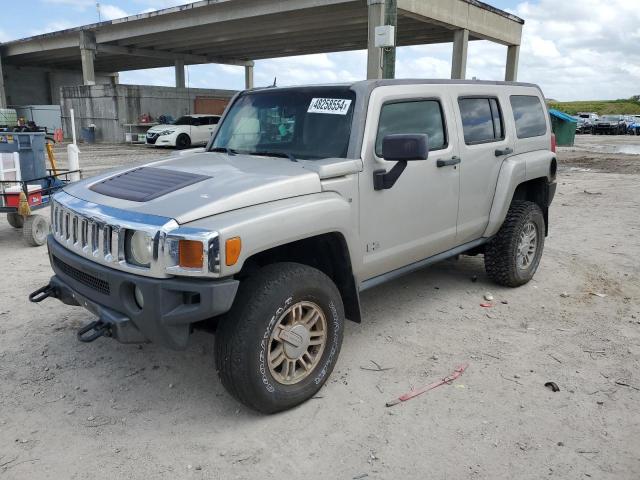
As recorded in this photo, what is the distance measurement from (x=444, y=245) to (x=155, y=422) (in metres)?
2.57

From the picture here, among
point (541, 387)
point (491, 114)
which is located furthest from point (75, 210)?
point (491, 114)

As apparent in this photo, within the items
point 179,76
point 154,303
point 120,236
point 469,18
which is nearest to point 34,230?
point 120,236

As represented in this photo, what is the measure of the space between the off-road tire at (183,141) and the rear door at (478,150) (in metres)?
19.8

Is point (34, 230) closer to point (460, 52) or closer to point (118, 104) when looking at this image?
point (460, 52)

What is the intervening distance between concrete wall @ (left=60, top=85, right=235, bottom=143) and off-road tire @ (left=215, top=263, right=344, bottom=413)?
29.3 meters

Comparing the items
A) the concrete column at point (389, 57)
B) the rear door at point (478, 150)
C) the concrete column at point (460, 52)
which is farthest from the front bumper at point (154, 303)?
the concrete column at point (460, 52)

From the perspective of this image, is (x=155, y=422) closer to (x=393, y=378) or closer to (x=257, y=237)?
(x=257, y=237)

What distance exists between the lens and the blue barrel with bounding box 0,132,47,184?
7262 mm

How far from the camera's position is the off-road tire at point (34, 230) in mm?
6750

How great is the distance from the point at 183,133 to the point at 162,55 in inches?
664

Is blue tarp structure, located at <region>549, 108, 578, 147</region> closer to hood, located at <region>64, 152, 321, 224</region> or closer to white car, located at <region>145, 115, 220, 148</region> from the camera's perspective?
white car, located at <region>145, 115, 220, 148</region>

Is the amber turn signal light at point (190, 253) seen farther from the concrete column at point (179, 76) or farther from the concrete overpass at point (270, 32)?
the concrete column at point (179, 76)

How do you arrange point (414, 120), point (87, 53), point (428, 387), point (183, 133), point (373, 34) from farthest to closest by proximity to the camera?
point (87, 53), point (183, 133), point (373, 34), point (414, 120), point (428, 387)

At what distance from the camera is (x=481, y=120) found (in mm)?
4660
